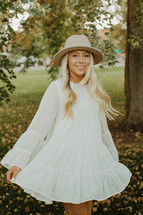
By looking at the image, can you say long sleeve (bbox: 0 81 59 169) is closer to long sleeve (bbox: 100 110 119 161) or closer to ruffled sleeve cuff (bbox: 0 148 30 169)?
ruffled sleeve cuff (bbox: 0 148 30 169)

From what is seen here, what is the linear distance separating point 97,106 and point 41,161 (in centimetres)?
77

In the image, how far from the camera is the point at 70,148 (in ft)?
7.31

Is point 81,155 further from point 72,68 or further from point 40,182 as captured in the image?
point 72,68

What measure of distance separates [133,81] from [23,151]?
5.10 meters

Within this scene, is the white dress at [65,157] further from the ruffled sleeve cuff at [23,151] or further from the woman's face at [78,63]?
the woman's face at [78,63]

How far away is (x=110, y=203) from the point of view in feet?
12.8

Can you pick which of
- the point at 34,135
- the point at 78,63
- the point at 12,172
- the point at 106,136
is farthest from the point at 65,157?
the point at 78,63

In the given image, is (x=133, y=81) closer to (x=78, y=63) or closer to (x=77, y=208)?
(x=78, y=63)

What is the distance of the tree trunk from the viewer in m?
6.56

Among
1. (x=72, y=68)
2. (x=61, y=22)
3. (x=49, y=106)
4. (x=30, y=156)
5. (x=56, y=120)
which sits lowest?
(x=30, y=156)

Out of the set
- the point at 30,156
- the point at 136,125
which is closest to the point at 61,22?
the point at 136,125

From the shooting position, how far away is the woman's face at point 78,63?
2414 millimetres

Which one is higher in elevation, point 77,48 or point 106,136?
→ point 77,48

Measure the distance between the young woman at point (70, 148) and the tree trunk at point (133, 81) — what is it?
14.2ft
